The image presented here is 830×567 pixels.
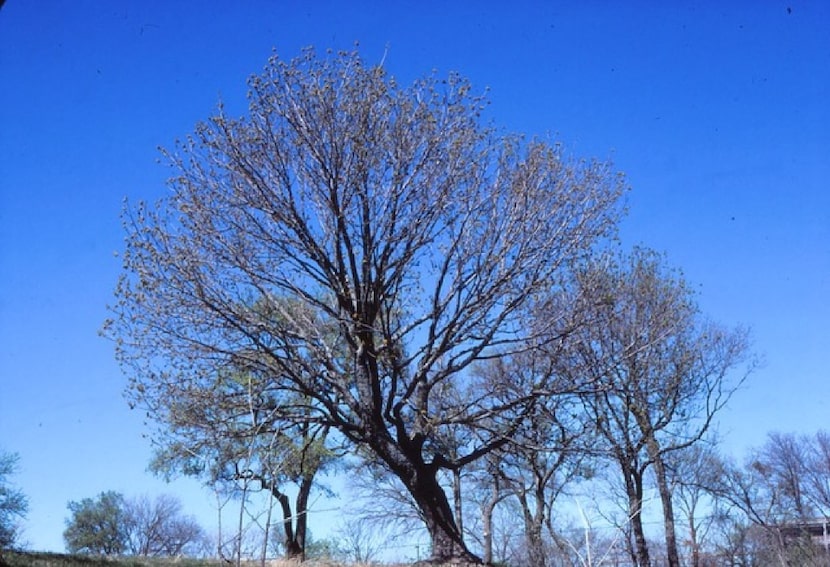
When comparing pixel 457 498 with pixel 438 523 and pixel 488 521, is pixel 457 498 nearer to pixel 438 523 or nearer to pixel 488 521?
pixel 488 521

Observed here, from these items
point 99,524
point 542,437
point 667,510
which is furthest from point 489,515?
point 99,524

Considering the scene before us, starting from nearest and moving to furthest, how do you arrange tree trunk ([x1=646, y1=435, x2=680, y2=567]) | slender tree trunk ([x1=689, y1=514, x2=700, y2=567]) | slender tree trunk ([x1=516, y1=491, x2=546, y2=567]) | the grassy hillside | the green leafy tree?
the grassy hillside, slender tree trunk ([x1=516, y1=491, x2=546, y2=567]), tree trunk ([x1=646, y1=435, x2=680, y2=567]), slender tree trunk ([x1=689, y1=514, x2=700, y2=567]), the green leafy tree

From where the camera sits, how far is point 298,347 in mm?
13703

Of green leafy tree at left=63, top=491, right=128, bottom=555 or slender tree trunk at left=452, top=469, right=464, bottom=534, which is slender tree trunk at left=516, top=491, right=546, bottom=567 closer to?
slender tree trunk at left=452, top=469, right=464, bottom=534

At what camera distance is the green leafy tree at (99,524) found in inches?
1748

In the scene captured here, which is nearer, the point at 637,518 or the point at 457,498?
the point at 637,518

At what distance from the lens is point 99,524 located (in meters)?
47.5

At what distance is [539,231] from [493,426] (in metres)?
4.18

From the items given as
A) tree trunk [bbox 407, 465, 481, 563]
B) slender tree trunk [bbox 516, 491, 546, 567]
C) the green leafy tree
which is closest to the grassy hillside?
tree trunk [bbox 407, 465, 481, 563]

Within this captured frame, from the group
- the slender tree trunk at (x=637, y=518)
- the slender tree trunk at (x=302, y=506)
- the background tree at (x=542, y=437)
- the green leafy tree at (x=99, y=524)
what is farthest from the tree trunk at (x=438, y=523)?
the green leafy tree at (x=99, y=524)

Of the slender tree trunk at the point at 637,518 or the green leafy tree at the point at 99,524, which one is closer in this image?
the slender tree trunk at the point at 637,518

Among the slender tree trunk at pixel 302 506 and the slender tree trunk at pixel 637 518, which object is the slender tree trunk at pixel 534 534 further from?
the slender tree trunk at pixel 302 506

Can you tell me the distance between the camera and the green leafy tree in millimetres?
44406

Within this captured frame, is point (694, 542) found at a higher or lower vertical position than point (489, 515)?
lower
